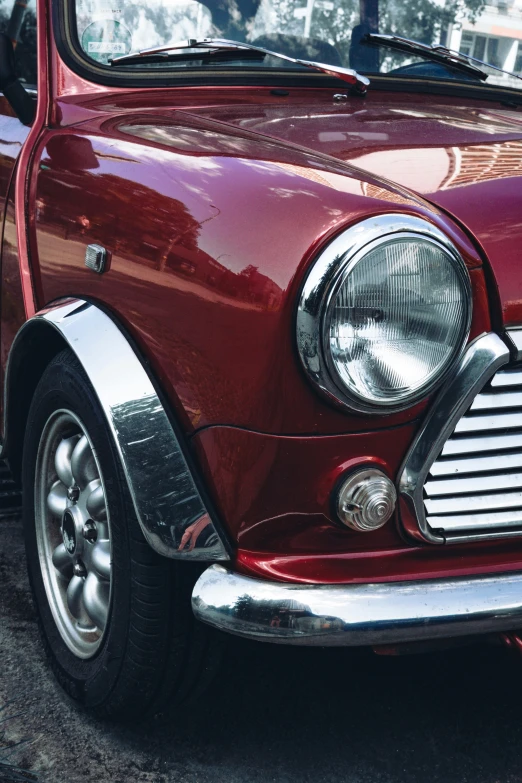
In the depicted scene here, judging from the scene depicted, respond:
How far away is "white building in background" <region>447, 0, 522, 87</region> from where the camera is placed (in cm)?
289

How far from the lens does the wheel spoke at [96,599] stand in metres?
2.05

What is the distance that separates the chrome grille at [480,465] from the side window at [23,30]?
1668mm

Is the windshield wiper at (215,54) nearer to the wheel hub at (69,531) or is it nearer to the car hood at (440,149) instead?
the car hood at (440,149)

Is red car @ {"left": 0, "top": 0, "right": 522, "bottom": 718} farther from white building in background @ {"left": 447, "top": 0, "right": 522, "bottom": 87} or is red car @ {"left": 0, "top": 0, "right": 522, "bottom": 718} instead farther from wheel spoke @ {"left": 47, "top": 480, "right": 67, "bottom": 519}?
white building in background @ {"left": 447, "top": 0, "right": 522, "bottom": 87}

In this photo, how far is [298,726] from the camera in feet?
6.92

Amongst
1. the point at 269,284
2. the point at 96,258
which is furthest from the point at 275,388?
the point at 96,258

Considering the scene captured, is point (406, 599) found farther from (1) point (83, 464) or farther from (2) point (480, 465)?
(1) point (83, 464)

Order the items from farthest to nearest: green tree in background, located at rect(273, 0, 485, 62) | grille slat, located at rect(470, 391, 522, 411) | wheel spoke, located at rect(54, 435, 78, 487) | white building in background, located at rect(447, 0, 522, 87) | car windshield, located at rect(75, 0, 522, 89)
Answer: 1. white building in background, located at rect(447, 0, 522, 87)
2. green tree in background, located at rect(273, 0, 485, 62)
3. car windshield, located at rect(75, 0, 522, 89)
4. wheel spoke, located at rect(54, 435, 78, 487)
5. grille slat, located at rect(470, 391, 522, 411)

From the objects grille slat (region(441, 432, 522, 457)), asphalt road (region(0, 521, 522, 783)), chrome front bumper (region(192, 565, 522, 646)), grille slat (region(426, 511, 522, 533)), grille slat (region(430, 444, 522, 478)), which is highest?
grille slat (region(441, 432, 522, 457))

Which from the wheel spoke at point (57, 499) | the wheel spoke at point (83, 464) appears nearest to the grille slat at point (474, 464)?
the wheel spoke at point (83, 464)

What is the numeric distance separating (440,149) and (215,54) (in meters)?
0.82

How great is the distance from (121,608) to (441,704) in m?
0.83

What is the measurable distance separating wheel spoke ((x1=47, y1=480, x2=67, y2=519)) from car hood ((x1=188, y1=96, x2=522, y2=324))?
37.8 inches

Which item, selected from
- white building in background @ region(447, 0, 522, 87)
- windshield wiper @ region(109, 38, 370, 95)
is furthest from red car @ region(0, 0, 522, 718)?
white building in background @ region(447, 0, 522, 87)
